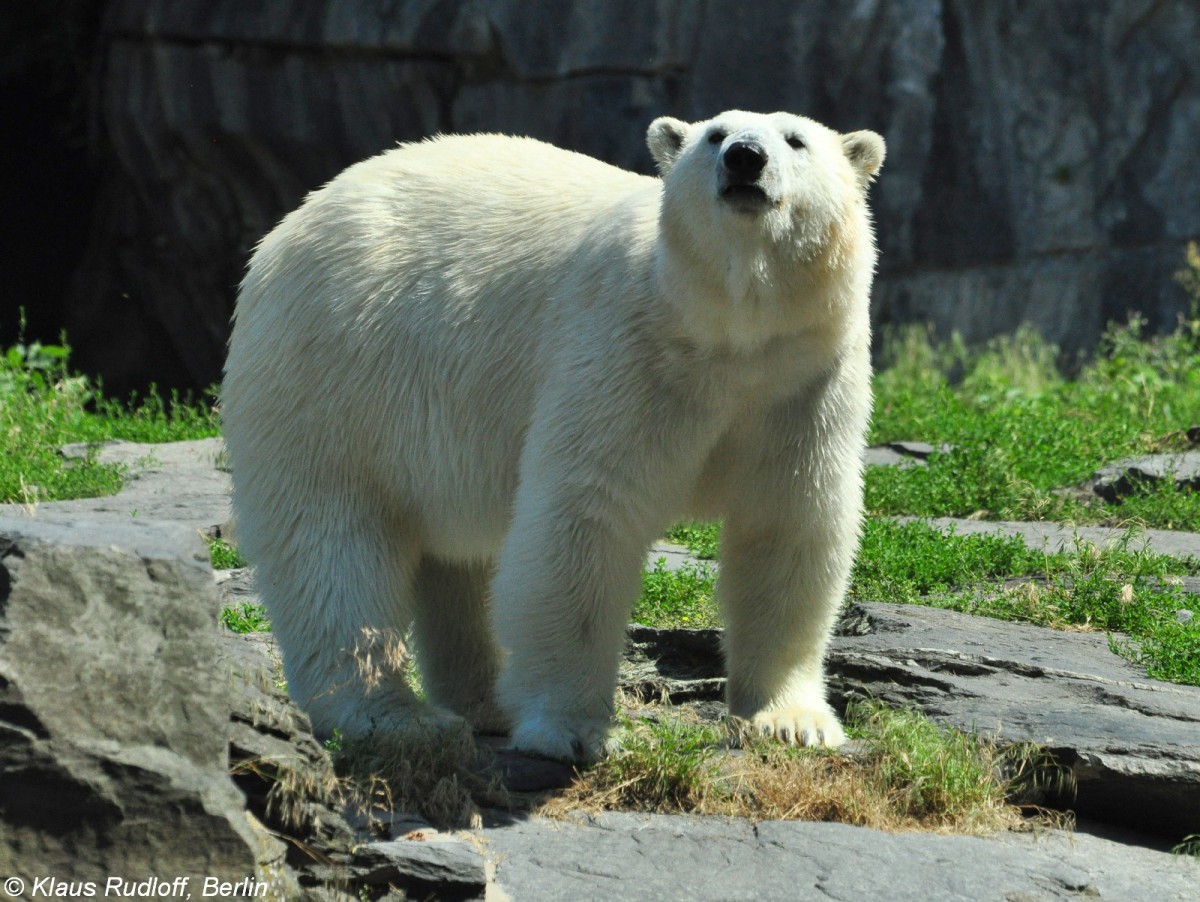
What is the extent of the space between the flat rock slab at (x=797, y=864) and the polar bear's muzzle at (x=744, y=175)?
4.59ft

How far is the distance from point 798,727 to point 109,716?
1983 mm

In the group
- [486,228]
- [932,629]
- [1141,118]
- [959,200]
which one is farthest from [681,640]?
[1141,118]

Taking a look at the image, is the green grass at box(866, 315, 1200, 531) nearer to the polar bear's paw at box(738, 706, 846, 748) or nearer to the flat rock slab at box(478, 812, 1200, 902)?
the polar bear's paw at box(738, 706, 846, 748)

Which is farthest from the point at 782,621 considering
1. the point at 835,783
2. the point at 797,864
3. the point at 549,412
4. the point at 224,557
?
the point at 224,557

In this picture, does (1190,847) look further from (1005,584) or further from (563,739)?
(1005,584)

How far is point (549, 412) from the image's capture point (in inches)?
146

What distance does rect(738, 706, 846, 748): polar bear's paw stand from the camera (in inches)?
151

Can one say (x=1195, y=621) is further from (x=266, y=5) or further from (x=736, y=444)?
(x=266, y=5)

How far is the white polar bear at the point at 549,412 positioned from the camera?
3576 mm

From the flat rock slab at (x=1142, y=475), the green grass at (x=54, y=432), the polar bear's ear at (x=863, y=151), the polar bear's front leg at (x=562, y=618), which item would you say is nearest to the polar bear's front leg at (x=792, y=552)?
the polar bear's front leg at (x=562, y=618)

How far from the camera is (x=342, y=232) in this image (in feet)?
13.8

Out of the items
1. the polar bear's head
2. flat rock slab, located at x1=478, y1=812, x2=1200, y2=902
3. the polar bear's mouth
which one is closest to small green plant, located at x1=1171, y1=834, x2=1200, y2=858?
flat rock slab, located at x1=478, y1=812, x2=1200, y2=902

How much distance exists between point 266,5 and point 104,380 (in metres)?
3.60

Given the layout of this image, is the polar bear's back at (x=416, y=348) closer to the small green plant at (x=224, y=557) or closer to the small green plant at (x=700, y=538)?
the small green plant at (x=224, y=557)
